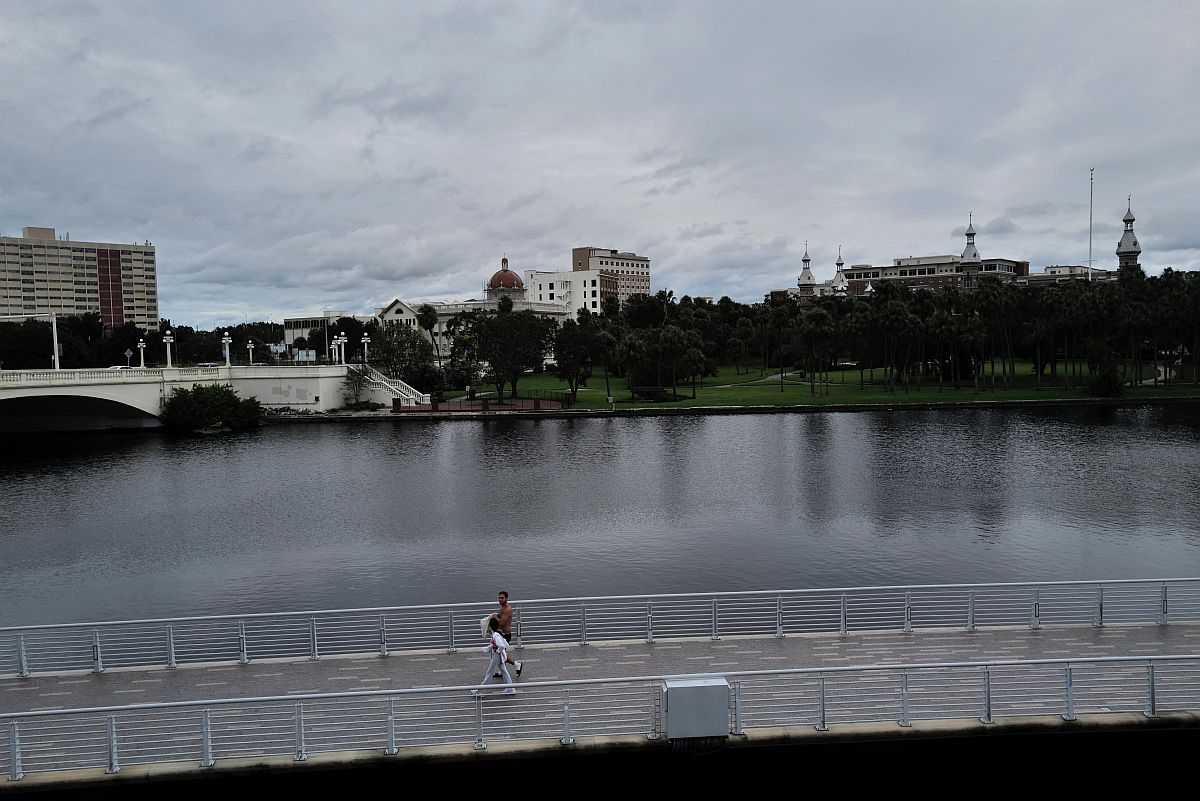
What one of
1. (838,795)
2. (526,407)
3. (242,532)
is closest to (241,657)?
(838,795)

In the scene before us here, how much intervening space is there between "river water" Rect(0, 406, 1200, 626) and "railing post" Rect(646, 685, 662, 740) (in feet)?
43.0

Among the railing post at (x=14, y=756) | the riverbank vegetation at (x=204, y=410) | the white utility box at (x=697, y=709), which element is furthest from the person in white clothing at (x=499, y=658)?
Answer: the riverbank vegetation at (x=204, y=410)

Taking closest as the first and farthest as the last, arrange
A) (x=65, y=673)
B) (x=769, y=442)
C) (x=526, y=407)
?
1. (x=65, y=673)
2. (x=769, y=442)
3. (x=526, y=407)

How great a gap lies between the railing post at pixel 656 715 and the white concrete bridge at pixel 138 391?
208 feet

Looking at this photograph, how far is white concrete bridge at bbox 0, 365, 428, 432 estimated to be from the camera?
66500 millimetres

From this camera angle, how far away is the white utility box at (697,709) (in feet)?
46.8

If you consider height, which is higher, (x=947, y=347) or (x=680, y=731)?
(x=947, y=347)

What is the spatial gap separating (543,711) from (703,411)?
235 feet

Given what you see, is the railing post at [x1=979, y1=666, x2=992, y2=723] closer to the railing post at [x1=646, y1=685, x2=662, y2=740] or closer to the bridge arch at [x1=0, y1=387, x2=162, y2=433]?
the railing post at [x1=646, y1=685, x2=662, y2=740]

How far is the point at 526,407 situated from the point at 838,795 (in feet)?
254

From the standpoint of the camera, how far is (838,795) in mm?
15289

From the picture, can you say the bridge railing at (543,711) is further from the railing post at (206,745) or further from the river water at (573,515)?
the river water at (573,515)

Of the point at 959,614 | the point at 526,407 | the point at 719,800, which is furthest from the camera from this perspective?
the point at 526,407

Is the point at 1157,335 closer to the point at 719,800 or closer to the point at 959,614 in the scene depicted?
the point at 959,614
